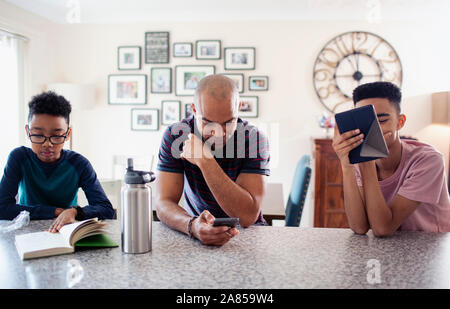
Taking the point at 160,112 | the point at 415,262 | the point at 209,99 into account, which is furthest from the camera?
the point at 160,112

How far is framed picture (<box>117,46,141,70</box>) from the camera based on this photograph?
3.86 meters

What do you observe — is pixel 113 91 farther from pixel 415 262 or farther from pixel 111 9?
pixel 415 262

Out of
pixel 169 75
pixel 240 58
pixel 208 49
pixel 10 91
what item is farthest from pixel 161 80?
pixel 10 91

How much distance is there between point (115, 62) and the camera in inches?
155

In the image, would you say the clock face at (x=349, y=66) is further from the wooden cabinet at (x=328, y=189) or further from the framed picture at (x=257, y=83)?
the wooden cabinet at (x=328, y=189)

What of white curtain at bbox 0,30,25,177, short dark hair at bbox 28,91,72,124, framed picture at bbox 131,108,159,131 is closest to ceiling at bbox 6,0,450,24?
white curtain at bbox 0,30,25,177

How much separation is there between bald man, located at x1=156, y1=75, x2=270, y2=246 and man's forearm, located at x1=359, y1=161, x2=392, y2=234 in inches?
14.1

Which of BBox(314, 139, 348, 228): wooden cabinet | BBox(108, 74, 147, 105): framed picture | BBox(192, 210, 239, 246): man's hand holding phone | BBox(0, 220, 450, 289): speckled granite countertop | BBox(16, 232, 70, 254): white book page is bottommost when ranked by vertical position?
BBox(314, 139, 348, 228): wooden cabinet

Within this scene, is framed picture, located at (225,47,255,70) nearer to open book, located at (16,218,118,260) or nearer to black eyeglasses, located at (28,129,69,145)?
black eyeglasses, located at (28,129,69,145)

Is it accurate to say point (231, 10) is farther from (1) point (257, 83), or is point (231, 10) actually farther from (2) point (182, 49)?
(1) point (257, 83)

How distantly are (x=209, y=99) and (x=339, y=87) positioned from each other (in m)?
2.90

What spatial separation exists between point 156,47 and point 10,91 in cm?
160
